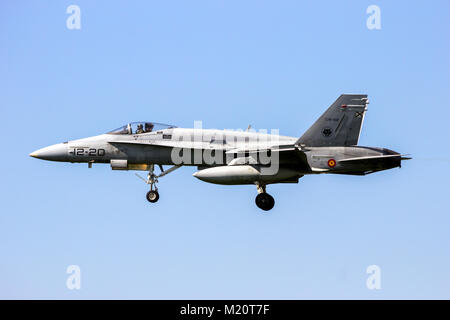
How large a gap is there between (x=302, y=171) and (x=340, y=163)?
5.02 ft

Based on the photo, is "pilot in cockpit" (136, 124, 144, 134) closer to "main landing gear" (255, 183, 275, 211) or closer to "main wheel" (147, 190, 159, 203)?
"main wheel" (147, 190, 159, 203)

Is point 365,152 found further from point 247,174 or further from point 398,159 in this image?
point 247,174

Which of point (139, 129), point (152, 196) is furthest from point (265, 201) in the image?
point (139, 129)

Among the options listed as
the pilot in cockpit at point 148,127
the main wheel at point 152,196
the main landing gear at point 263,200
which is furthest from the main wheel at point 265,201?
the pilot in cockpit at point 148,127

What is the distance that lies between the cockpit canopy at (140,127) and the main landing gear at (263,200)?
419 cm

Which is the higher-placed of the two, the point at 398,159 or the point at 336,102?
the point at 336,102

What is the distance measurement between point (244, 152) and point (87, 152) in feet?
20.2

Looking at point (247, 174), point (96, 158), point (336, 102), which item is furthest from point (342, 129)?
point (96, 158)

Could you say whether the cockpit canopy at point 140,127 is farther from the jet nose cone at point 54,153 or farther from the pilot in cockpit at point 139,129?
the jet nose cone at point 54,153

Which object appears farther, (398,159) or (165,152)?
(165,152)

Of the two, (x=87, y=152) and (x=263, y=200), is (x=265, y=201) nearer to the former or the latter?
(x=263, y=200)

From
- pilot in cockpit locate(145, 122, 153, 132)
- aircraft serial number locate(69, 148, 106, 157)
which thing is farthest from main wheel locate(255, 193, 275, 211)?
aircraft serial number locate(69, 148, 106, 157)

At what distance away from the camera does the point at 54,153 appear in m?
33.5

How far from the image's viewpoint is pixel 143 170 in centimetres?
3347
